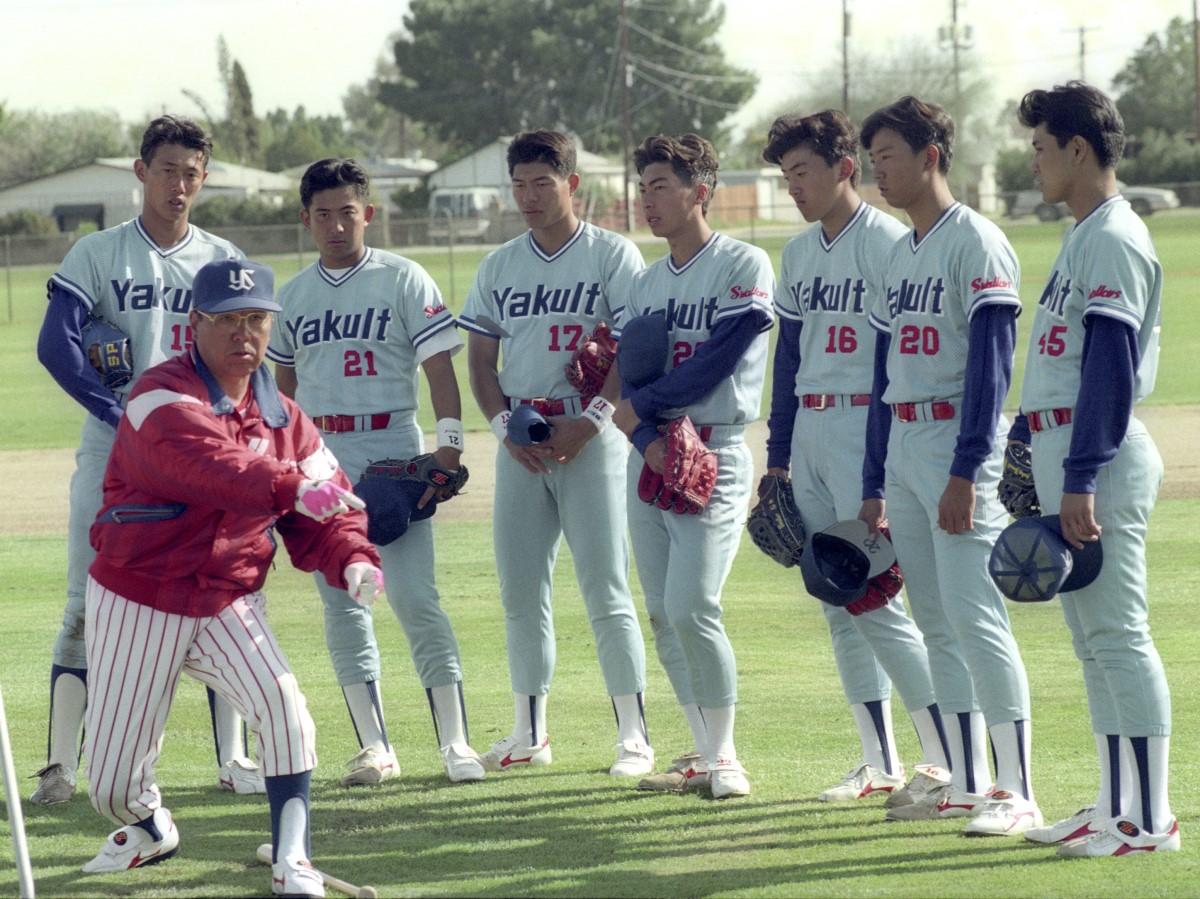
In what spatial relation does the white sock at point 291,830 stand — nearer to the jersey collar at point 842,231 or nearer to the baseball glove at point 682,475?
the baseball glove at point 682,475

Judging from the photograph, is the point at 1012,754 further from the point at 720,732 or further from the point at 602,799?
the point at 602,799

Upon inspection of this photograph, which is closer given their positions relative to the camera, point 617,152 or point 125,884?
point 125,884

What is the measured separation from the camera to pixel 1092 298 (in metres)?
4.77

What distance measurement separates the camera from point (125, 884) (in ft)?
16.3

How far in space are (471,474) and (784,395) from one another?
9.87 m

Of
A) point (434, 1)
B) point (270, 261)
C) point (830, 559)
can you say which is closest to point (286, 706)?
point (830, 559)

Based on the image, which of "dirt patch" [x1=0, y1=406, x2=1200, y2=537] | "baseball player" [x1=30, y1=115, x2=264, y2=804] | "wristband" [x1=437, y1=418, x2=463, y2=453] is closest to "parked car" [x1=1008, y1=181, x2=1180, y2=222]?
"dirt patch" [x1=0, y1=406, x2=1200, y2=537]

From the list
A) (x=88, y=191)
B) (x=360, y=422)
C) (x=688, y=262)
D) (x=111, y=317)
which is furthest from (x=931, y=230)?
(x=88, y=191)

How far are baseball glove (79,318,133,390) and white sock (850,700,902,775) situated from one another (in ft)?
9.14

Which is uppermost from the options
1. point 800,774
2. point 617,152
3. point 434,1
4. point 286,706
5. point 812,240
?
point 434,1

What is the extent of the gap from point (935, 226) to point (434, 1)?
76516mm

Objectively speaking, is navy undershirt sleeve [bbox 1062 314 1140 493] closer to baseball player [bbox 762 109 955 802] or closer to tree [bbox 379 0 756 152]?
baseball player [bbox 762 109 955 802]

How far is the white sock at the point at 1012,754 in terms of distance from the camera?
5.19m

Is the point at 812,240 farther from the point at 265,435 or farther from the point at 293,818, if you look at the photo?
the point at 293,818
